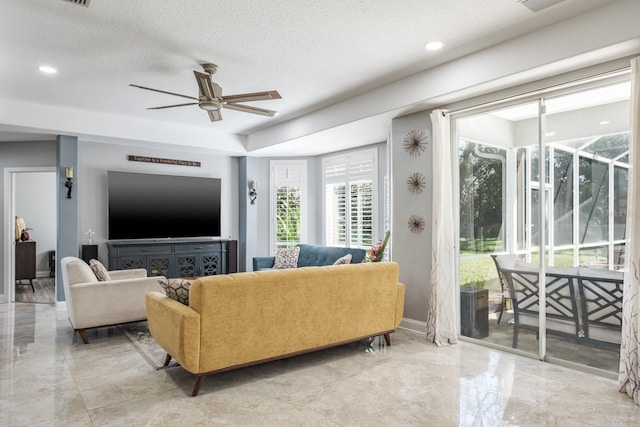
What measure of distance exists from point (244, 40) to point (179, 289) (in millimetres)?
2151

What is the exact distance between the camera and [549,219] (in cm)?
366

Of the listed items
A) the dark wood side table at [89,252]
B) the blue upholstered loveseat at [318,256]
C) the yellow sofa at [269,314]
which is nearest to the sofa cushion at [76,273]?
the yellow sofa at [269,314]

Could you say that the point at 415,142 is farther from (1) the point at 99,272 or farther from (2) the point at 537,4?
(1) the point at 99,272

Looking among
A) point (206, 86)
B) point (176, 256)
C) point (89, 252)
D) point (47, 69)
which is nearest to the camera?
point (206, 86)

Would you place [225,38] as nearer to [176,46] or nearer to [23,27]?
[176,46]

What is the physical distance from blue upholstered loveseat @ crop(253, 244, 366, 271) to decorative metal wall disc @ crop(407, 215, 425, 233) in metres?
0.99

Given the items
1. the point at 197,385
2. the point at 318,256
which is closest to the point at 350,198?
the point at 318,256

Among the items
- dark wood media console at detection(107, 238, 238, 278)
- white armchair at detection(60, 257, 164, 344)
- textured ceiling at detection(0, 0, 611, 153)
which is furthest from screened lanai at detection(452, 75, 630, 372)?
dark wood media console at detection(107, 238, 238, 278)

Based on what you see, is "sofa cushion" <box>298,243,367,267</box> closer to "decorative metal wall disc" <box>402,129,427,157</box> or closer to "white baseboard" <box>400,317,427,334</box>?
"white baseboard" <box>400,317,427,334</box>

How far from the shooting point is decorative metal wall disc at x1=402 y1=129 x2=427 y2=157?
4.60 m

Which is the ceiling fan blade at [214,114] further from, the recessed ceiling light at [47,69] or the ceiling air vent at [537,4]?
the ceiling air vent at [537,4]

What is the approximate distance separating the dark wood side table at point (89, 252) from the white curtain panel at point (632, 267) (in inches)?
252

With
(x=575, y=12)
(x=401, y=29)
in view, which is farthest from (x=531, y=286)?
(x=401, y=29)

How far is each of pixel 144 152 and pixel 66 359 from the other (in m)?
4.00
